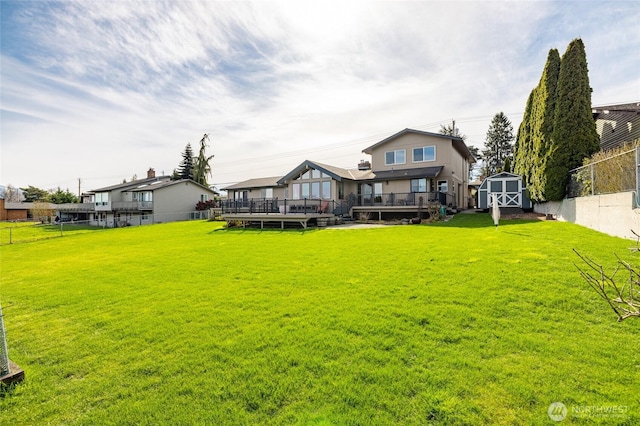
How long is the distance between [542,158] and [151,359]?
1957 centimetres

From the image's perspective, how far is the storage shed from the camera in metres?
21.5

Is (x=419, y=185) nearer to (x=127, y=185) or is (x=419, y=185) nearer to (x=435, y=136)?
(x=435, y=136)

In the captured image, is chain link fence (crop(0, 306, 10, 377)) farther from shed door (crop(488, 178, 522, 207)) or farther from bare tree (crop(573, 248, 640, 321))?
shed door (crop(488, 178, 522, 207))

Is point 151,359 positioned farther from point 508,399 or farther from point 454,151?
point 454,151

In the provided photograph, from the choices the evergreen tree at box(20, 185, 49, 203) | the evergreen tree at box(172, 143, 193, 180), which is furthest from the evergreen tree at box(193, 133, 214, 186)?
the evergreen tree at box(20, 185, 49, 203)

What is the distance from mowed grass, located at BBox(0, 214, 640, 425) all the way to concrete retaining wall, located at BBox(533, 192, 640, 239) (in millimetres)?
1649

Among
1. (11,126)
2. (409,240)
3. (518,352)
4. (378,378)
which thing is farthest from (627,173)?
(11,126)

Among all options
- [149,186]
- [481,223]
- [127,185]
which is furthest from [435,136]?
[127,185]

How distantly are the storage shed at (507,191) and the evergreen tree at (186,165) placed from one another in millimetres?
45690

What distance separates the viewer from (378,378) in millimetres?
3549

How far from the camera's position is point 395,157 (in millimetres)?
25078

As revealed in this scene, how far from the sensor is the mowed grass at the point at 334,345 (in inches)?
125

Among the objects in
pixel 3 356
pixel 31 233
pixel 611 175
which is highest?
pixel 611 175

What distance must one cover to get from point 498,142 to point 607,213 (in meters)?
51.7
